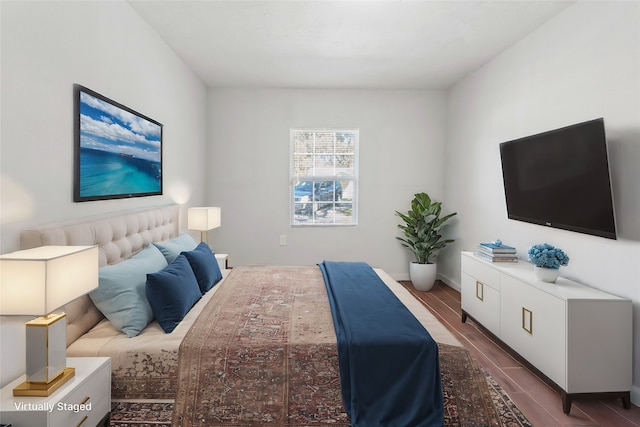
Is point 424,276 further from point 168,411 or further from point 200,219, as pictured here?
point 168,411

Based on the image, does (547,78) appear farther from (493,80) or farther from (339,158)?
(339,158)

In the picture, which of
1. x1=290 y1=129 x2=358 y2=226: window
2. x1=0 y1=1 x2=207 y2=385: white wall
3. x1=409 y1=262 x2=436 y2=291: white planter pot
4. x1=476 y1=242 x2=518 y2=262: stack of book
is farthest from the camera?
x1=290 y1=129 x2=358 y2=226: window

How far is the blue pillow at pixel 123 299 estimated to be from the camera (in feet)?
6.52

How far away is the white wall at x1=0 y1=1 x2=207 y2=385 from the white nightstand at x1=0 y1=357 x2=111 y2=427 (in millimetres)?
300

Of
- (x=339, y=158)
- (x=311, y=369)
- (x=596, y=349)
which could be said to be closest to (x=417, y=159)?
(x=339, y=158)

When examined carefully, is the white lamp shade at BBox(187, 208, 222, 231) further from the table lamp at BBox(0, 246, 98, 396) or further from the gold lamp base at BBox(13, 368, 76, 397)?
the gold lamp base at BBox(13, 368, 76, 397)

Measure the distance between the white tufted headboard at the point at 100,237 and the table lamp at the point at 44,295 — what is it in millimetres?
191

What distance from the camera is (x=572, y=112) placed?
279cm

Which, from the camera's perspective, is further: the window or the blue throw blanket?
the window

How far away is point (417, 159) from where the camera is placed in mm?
5160

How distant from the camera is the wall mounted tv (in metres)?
2.35

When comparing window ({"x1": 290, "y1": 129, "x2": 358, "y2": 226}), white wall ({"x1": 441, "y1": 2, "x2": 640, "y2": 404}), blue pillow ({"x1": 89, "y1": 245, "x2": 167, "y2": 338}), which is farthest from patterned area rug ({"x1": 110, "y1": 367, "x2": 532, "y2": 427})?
window ({"x1": 290, "y1": 129, "x2": 358, "y2": 226})

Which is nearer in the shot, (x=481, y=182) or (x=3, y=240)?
(x=3, y=240)

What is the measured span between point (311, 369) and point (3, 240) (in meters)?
1.50
